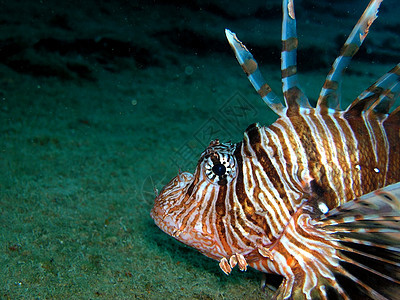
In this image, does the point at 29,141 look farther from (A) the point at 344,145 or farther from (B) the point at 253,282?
(A) the point at 344,145

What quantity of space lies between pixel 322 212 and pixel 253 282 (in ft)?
4.39

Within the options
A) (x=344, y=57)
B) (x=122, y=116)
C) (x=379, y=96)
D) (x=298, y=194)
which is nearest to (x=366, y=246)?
(x=298, y=194)

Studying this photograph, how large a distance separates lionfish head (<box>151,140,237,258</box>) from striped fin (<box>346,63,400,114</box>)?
1.24m

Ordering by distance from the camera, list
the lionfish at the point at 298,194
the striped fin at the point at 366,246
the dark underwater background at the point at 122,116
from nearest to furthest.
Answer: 1. the striped fin at the point at 366,246
2. the lionfish at the point at 298,194
3. the dark underwater background at the point at 122,116

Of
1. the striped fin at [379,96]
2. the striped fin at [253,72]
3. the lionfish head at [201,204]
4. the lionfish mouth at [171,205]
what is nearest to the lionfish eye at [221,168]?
the lionfish head at [201,204]

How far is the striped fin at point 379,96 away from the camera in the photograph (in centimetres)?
269

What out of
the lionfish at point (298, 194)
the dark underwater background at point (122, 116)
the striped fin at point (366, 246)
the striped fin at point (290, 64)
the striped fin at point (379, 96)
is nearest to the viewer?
the striped fin at point (366, 246)

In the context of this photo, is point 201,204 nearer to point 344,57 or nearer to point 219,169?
point 219,169

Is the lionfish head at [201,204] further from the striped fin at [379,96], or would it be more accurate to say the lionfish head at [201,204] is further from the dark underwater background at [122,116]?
the striped fin at [379,96]

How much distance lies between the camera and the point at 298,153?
97.0 inches

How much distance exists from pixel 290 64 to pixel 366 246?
1.53m

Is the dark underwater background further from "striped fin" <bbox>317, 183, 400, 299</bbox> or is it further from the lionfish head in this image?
"striped fin" <bbox>317, 183, 400, 299</bbox>

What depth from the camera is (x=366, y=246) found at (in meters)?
2.12

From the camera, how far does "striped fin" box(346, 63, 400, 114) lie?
2691 millimetres
